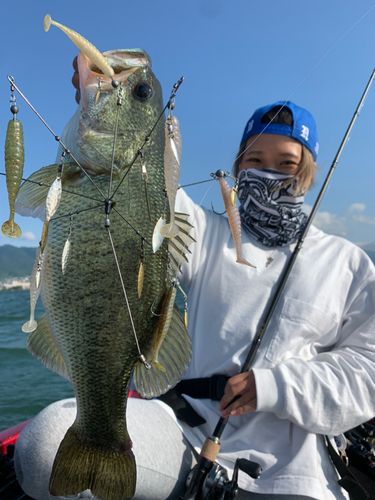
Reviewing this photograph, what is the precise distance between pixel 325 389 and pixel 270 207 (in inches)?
44.2

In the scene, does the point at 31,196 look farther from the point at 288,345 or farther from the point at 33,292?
the point at 288,345

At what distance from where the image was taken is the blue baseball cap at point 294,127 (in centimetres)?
222

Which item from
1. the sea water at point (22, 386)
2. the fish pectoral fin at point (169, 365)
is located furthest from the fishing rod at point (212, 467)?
the sea water at point (22, 386)

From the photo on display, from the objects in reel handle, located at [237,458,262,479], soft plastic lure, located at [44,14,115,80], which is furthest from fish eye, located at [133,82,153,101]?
reel handle, located at [237,458,262,479]

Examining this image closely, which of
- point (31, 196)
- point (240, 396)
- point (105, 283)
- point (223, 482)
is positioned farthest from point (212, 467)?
point (31, 196)

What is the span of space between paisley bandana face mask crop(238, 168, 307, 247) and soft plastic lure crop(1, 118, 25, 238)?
1635 millimetres

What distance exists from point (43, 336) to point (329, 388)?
1.44 meters

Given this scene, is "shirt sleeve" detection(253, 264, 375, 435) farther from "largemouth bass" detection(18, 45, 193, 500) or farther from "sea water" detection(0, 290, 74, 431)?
"sea water" detection(0, 290, 74, 431)

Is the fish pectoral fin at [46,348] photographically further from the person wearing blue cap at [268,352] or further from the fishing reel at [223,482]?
the fishing reel at [223,482]

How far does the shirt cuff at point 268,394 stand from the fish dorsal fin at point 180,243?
0.83m

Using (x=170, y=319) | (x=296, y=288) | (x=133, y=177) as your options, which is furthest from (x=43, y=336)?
(x=296, y=288)

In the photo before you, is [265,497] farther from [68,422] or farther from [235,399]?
[68,422]

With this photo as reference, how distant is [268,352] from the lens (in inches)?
79.7

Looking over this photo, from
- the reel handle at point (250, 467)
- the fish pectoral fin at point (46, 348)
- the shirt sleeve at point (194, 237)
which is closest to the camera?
the fish pectoral fin at point (46, 348)
